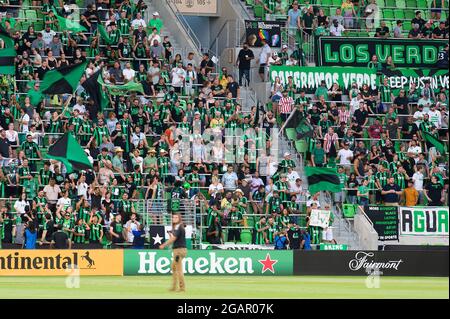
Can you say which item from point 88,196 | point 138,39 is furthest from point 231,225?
point 138,39

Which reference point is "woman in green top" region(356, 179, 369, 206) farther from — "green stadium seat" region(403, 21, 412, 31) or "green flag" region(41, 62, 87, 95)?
"green stadium seat" region(403, 21, 412, 31)

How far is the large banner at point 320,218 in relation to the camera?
146ft

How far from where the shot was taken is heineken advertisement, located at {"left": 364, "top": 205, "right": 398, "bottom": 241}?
150 ft

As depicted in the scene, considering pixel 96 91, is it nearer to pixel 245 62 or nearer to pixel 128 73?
pixel 128 73

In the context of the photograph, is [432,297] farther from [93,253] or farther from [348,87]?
[348,87]

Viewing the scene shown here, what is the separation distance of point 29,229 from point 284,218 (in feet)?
27.1

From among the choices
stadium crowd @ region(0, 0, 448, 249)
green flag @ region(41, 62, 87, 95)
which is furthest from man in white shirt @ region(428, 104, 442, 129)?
green flag @ region(41, 62, 87, 95)

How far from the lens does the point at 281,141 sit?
48.2 meters

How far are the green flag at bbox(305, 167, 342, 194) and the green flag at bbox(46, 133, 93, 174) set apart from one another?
313 inches

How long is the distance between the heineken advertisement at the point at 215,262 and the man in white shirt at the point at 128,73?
7.93 metres

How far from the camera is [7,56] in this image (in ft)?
146

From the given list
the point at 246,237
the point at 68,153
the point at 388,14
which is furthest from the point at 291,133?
the point at 388,14

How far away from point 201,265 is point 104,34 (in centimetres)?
1051

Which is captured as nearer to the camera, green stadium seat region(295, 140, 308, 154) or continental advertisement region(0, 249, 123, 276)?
continental advertisement region(0, 249, 123, 276)
